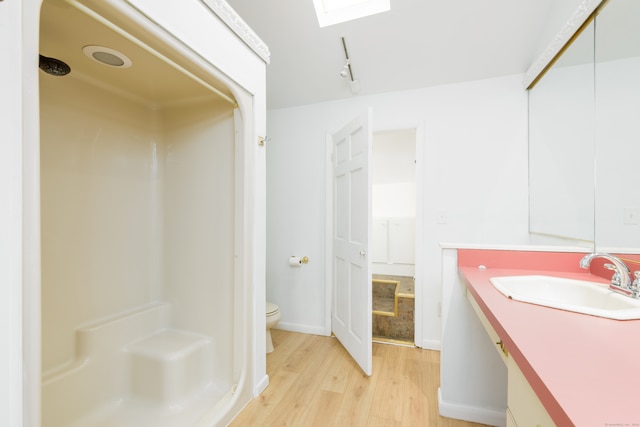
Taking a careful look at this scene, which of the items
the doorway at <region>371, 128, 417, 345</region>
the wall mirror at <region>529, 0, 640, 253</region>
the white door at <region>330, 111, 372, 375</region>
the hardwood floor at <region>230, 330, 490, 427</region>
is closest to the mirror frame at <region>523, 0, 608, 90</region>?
the wall mirror at <region>529, 0, 640, 253</region>

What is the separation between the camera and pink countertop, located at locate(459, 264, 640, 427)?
1.47 ft

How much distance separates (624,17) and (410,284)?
2680 millimetres

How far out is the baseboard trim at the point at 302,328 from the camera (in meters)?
2.59

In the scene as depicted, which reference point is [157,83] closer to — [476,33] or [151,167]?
[151,167]

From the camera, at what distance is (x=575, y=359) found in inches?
23.6

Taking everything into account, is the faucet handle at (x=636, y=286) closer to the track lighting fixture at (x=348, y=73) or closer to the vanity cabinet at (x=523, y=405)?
the vanity cabinet at (x=523, y=405)

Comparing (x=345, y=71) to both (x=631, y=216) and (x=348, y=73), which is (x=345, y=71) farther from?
(x=631, y=216)

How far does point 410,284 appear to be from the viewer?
3230 millimetres

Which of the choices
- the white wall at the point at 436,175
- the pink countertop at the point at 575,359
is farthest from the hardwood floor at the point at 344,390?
the pink countertop at the point at 575,359

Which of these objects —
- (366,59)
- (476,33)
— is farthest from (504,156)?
(366,59)

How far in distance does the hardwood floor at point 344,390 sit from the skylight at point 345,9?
8.29 feet

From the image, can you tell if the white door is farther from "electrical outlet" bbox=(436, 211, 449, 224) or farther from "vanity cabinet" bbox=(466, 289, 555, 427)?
"vanity cabinet" bbox=(466, 289, 555, 427)

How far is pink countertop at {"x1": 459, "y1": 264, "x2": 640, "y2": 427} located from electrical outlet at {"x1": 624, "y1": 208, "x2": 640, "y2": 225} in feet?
1.71

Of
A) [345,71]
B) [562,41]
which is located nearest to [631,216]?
[562,41]
